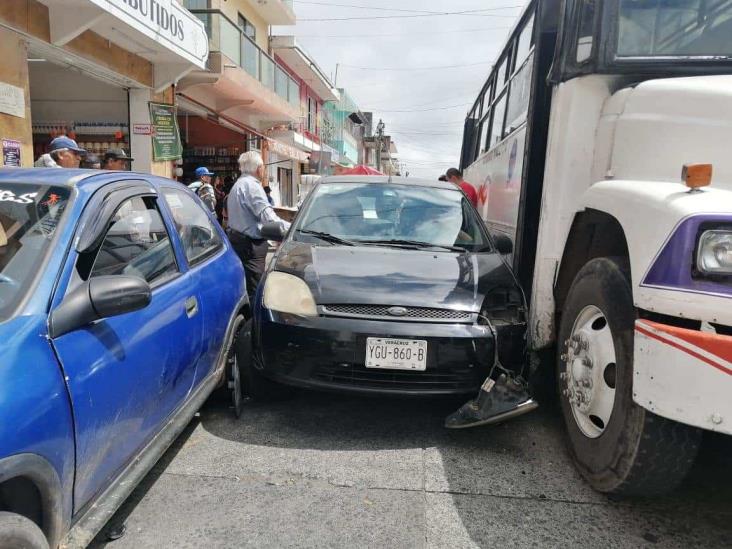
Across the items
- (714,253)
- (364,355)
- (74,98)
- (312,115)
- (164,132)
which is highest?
(312,115)

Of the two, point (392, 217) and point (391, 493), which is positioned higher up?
point (392, 217)

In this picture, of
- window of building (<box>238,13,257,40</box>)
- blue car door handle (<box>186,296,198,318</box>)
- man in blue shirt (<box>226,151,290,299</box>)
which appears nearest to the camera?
blue car door handle (<box>186,296,198,318</box>)

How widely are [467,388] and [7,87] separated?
6.65m

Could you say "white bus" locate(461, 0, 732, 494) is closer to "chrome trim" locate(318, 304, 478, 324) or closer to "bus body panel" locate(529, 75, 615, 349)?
"bus body panel" locate(529, 75, 615, 349)

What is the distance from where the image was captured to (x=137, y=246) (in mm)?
2594

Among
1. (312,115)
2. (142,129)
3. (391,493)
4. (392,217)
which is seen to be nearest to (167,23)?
(142,129)

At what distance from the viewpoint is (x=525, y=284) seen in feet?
14.9

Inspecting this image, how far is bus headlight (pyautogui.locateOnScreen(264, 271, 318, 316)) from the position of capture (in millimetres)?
3238

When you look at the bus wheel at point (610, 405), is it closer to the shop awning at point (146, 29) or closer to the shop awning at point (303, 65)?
the shop awning at point (146, 29)

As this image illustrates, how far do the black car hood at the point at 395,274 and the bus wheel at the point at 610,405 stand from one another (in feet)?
2.03

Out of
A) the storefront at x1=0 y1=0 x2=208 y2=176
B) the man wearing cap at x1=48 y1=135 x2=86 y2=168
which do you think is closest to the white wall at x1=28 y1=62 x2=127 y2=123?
the storefront at x1=0 y1=0 x2=208 y2=176

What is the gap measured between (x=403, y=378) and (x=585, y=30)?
2185mm

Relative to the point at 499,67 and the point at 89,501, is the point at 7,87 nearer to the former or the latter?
the point at 499,67

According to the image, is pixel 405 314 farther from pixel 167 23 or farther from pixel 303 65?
pixel 303 65
